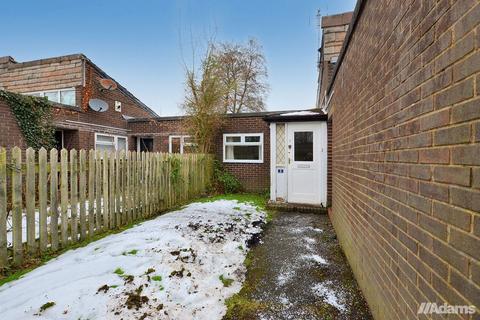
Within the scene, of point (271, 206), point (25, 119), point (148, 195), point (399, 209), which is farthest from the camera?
point (25, 119)

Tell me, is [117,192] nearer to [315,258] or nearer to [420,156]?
[315,258]

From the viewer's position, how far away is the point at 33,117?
8.24 m

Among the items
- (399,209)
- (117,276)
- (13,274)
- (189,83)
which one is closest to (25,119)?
(189,83)

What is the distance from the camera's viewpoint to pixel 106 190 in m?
4.66

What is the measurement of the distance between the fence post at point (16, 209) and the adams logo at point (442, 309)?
165 inches

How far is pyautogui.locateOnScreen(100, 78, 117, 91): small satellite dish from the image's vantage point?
11.3 meters

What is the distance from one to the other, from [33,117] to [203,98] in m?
5.68

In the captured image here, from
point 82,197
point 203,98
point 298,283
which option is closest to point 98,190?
point 82,197

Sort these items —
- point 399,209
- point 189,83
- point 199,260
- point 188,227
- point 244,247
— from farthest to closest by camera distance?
1. point 189,83
2. point 188,227
3. point 244,247
4. point 199,260
5. point 399,209

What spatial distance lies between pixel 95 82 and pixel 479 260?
13.2 m

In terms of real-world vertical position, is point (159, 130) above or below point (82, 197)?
above

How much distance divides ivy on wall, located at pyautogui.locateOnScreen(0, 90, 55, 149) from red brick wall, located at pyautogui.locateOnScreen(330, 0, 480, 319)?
988 cm

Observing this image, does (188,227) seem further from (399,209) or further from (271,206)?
(399,209)

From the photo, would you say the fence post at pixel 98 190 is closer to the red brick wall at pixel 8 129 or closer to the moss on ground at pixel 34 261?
the moss on ground at pixel 34 261
